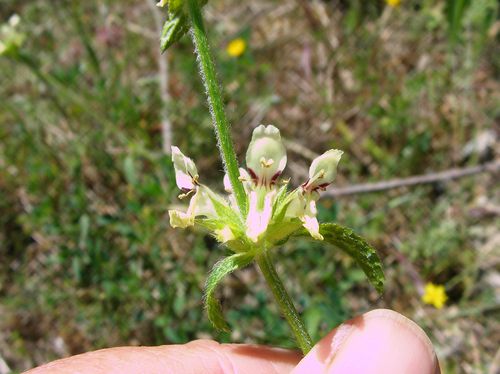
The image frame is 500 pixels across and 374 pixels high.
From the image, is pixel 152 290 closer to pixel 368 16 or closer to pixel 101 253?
pixel 101 253

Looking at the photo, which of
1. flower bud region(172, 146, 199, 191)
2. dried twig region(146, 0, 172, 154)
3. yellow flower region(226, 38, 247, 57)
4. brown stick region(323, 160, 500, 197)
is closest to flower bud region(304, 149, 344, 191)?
flower bud region(172, 146, 199, 191)

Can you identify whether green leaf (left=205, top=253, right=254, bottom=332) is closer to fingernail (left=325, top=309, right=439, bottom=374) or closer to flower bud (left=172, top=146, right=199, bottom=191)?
flower bud (left=172, top=146, right=199, bottom=191)

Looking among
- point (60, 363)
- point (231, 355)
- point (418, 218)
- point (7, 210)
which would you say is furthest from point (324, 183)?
point (7, 210)

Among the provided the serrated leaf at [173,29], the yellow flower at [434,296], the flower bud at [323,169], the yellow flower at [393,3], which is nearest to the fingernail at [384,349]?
the flower bud at [323,169]

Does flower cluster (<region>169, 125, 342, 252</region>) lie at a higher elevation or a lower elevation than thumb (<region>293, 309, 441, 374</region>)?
higher

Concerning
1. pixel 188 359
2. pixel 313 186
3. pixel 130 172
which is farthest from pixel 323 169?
pixel 130 172

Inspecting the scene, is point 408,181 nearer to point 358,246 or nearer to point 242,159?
point 242,159
